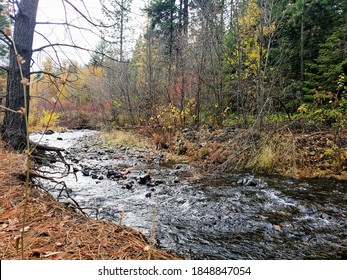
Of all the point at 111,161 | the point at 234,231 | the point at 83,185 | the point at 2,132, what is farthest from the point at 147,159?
the point at 234,231

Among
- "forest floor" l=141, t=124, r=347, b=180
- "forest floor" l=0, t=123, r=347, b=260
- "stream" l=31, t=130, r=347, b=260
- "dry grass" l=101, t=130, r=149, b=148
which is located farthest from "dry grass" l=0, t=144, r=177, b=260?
"dry grass" l=101, t=130, r=149, b=148

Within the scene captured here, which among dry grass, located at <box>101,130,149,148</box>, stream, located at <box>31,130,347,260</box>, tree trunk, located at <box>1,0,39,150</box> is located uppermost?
tree trunk, located at <box>1,0,39,150</box>

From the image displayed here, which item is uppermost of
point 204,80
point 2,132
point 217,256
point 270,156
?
point 204,80

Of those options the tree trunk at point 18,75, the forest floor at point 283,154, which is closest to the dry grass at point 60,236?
the tree trunk at point 18,75

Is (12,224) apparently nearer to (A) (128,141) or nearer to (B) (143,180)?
(B) (143,180)

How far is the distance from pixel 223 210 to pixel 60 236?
2.31 metres

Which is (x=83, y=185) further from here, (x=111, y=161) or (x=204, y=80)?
(x=204, y=80)

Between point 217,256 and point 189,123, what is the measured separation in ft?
27.1

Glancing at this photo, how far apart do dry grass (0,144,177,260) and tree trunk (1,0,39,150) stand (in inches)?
66.0

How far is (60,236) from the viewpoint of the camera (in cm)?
181

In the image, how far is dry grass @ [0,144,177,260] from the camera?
5.29 feet

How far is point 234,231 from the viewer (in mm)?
2900

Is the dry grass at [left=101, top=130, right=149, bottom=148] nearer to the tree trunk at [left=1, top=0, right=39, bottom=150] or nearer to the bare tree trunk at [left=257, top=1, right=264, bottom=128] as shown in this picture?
the bare tree trunk at [left=257, top=1, right=264, bottom=128]

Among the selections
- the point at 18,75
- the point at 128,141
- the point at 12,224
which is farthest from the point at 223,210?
the point at 128,141
